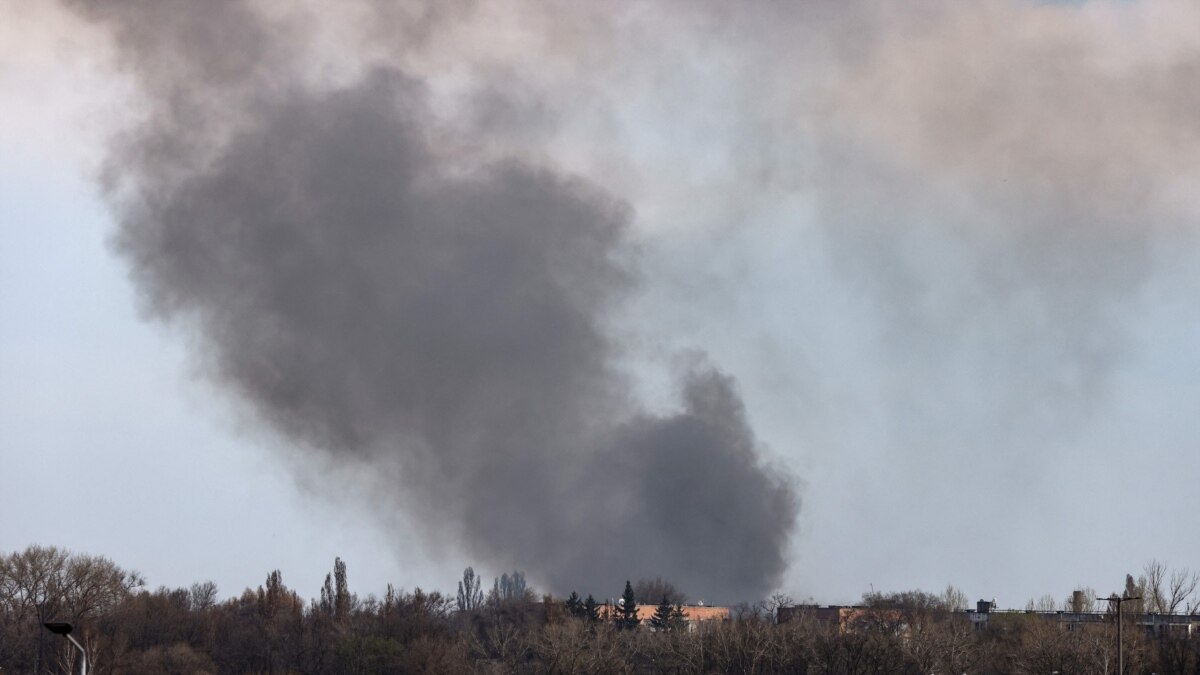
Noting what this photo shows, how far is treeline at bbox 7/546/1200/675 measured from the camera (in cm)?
7244

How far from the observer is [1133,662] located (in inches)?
2554

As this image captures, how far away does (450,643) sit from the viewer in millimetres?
86625

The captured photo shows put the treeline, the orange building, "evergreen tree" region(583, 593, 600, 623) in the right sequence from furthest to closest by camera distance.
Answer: the orange building, "evergreen tree" region(583, 593, 600, 623), the treeline

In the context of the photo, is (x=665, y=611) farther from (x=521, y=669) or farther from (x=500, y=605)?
(x=521, y=669)

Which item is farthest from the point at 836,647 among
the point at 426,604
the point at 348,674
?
the point at 426,604

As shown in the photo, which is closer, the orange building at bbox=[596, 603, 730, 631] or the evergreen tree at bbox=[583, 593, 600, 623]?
the evergreen tree at bbox=[583, 593, 600, 623]

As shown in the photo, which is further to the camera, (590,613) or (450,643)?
(590,613)

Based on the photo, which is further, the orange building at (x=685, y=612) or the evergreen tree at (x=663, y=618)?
the orange building at (x=685, y=612)

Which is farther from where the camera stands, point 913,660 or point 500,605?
point 500,605

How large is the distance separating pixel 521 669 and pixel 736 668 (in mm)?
13085

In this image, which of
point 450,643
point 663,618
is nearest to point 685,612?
point 663,618

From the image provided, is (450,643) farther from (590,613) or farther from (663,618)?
(663,618)

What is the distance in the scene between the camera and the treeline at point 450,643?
72438 mm

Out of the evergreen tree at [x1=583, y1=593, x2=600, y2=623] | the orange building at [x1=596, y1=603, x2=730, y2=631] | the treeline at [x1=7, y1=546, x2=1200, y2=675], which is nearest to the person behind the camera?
the treeline at [x1=7, y1=546, x2=1200, y2=675]
